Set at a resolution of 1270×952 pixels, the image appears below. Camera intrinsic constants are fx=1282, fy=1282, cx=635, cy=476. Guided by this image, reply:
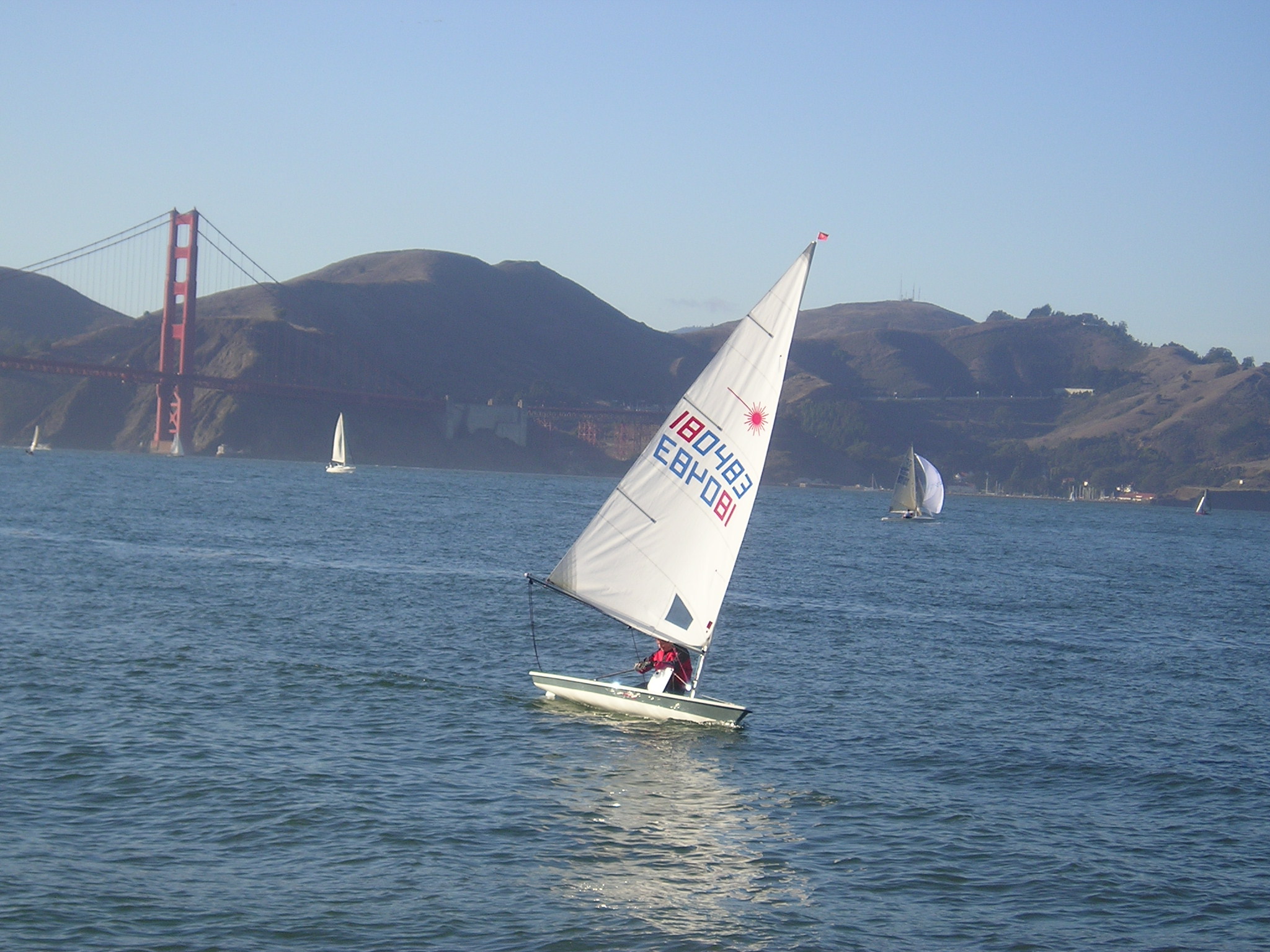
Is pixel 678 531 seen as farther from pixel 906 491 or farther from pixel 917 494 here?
pixel 917 494

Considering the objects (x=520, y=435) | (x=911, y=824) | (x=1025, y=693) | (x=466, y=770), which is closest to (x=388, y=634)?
(x=466, y=770)

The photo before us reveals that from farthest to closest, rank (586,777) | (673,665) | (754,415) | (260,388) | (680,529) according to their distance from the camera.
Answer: (260,388), (673,665), (680,529), (754,415), (586,777)

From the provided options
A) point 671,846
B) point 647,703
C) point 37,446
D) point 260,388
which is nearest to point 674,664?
point 647,703

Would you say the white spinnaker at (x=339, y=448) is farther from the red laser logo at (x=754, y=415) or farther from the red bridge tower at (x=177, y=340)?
the red laser logo at (x=754, y=415)

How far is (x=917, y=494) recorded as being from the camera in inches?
3445

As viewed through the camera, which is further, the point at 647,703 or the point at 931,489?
the point at 931,489

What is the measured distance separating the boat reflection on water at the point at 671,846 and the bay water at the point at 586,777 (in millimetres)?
50

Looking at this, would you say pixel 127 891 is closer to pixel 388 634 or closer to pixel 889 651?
pixel 388 634

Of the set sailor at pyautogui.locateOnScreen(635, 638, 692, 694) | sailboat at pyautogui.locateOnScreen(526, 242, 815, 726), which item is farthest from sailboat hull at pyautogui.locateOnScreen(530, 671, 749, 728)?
sailor at pyautogui.locateOnScreen(635, 638, 692, 694)

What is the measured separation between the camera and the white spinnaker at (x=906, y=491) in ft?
281

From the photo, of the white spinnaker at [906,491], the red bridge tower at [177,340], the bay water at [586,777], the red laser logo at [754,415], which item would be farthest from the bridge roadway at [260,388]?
the red laser logo at [754,415]

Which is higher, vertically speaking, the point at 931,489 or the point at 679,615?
the point at 931,489

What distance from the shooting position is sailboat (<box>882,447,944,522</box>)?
8594 cm

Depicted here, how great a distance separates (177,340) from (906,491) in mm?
83976
